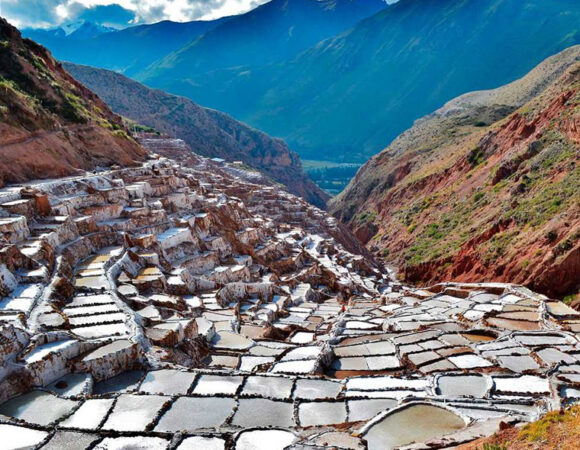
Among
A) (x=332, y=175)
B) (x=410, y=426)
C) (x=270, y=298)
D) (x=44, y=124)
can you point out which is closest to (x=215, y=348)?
(x=410, y=426)

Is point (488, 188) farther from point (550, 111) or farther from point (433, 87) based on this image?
point (433, 87)

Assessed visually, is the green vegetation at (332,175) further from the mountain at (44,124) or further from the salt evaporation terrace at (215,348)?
the salt evaporation terrace at (215,348)

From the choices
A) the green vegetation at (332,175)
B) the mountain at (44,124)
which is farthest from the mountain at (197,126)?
the mountain at (44,124)

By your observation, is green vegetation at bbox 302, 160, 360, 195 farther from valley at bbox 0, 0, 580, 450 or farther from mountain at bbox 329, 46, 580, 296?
valley at bbox 0, 0, 580, 450

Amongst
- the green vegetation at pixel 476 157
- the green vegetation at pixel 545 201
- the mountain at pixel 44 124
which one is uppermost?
the mountain at pixel 44 124

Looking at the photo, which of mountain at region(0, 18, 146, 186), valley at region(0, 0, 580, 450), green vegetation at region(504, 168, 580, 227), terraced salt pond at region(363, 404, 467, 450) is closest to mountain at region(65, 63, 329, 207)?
valley at region(0, 0, 580, 450)

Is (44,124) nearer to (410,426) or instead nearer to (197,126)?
(410,426)
